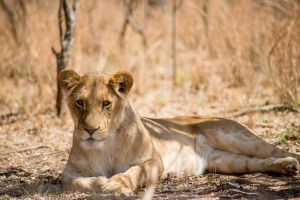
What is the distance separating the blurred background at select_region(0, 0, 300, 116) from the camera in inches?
271

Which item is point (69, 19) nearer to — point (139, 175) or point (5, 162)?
point (5, 162)

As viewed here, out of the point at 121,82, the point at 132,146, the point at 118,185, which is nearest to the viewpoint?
the point at 118,185

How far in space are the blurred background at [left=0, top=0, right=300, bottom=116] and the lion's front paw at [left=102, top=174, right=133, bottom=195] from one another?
2.54 metres

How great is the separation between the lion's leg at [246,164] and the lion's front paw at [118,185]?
1.01 metres

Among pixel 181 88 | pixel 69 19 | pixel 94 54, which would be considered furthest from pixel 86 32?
pixel 69 19

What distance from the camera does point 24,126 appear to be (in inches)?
279

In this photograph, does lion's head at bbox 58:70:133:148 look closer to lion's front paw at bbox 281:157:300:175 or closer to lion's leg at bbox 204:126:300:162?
lion's leg at bbox 204:126:300:162

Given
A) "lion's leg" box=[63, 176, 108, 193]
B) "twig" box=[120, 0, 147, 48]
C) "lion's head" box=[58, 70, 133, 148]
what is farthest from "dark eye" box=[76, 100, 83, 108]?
"twig" box=[120, 0, 147, 48]

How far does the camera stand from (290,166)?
4.57m

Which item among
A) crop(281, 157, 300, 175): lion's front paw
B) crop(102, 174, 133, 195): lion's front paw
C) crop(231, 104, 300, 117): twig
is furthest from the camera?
crop(231, 104, 300, 117): twig

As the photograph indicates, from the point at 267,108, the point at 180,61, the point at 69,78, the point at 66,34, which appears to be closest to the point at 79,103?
the point at 69,78

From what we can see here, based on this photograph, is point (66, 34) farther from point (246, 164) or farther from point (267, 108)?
point (246, 164)

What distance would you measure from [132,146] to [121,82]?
49 cm

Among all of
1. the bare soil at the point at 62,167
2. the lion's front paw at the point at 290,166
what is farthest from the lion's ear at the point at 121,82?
the lion's front paw at the point at 290,166
